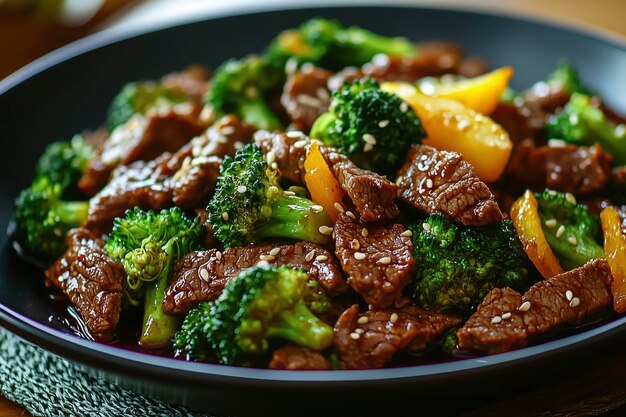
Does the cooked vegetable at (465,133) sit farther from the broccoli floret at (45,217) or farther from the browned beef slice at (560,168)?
the broccoli floret at (45,217)

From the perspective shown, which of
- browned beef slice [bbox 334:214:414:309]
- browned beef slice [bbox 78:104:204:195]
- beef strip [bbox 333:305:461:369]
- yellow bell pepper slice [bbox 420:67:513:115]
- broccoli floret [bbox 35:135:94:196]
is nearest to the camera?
beef strip [bbox 333:305:461:369]

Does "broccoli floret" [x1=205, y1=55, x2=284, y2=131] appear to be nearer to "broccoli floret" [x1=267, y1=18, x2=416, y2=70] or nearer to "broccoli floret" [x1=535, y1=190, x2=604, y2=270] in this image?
"broccoli floret" [x1=267, y1=18, x2=416, y2=70]

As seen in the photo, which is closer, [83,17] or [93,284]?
[93,284]

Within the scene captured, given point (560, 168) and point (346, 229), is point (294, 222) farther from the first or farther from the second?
point (560, 168)

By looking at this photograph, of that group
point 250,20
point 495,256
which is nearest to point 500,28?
point 250,20

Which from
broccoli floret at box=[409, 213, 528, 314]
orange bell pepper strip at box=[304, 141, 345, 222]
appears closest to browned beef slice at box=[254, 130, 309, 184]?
Result: orange bell pepper strip at box=[304, 141, 345, 222]

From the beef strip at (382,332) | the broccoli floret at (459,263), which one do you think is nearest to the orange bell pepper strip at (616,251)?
the broccoli floret at (459,263)

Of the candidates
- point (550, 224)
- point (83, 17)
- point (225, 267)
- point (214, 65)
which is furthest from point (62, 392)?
Result: point (83, 17)
